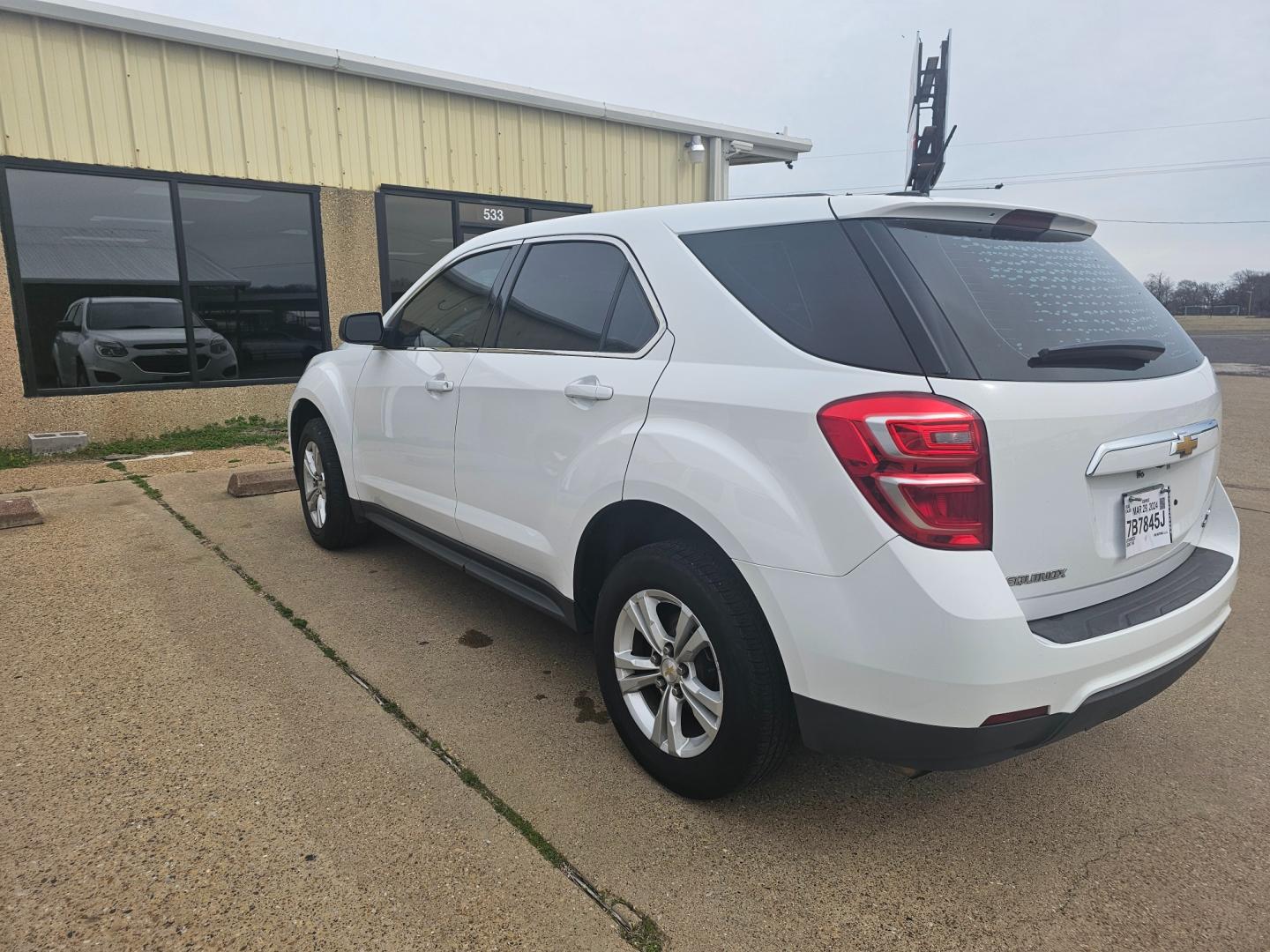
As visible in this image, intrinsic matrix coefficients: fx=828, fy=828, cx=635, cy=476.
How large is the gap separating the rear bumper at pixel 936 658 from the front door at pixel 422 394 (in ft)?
6.03

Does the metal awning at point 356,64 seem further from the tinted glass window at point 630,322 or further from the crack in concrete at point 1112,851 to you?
the crack in concrete at point 1112,851

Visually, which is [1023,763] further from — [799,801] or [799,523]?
[799,523]

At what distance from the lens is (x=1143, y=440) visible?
216 centimetres

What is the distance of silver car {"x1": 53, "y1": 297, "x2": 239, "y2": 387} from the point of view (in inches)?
313

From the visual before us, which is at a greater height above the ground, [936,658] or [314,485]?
[936,658]

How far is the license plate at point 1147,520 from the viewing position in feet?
7.11

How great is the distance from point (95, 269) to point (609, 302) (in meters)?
7.32

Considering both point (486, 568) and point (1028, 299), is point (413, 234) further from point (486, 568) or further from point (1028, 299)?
point (1028, 299)

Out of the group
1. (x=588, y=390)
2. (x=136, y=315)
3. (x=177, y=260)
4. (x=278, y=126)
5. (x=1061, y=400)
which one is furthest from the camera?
(x=278, y=126)

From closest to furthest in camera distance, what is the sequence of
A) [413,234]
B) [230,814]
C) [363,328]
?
[230,814], [363,328], [413,234]

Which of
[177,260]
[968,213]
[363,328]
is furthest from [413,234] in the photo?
[968,213]

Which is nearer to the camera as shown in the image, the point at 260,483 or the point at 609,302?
the point at 609,302

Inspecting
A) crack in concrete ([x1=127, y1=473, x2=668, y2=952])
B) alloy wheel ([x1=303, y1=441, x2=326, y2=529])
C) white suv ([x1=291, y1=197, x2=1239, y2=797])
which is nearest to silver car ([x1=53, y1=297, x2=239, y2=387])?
alloy wheel ([x1=303, y1=441, x2=326, y2=529])

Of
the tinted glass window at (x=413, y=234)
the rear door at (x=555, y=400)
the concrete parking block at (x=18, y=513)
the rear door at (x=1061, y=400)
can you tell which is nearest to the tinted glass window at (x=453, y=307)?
the rear door at (x=555, y=400)
